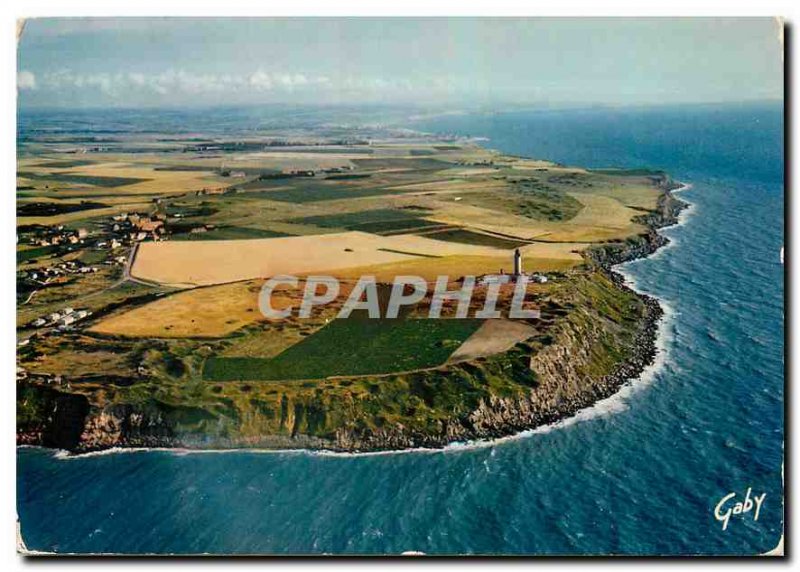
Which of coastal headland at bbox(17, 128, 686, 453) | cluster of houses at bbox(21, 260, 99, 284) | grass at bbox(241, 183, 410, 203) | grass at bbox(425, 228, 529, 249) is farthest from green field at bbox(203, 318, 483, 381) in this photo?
grass at bbox(241, 183, 410, 203)

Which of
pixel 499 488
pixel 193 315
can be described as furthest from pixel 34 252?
pixel 499 488

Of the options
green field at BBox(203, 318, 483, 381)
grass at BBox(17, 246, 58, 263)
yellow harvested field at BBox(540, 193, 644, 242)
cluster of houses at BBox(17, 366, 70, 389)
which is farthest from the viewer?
yellow harvested field at BBox(540, 193, 644, 242)

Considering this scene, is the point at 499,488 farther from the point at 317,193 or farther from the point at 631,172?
the point at 631,172

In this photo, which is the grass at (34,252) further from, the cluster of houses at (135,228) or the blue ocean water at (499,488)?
the blue ocean water at (499,488)

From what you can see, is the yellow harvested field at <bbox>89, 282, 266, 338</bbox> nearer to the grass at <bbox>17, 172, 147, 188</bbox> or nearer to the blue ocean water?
the blue ocean water

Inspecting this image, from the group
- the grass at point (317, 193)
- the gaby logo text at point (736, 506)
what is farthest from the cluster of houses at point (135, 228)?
the gaby logo text at point (736, 506)

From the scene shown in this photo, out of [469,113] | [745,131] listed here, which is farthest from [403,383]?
[745,131]
